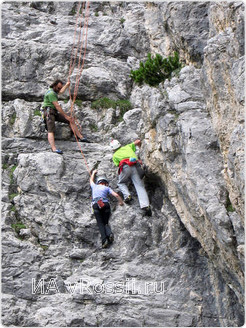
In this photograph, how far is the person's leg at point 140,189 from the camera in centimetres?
1271

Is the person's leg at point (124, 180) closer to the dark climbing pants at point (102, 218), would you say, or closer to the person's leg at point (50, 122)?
the dark climbing pants at point (102, 218)

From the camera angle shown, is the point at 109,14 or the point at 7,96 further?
the point at 109,14

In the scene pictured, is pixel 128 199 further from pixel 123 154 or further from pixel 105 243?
pixel 105 243

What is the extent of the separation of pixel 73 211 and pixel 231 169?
520 cm

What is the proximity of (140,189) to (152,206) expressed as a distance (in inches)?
26.3

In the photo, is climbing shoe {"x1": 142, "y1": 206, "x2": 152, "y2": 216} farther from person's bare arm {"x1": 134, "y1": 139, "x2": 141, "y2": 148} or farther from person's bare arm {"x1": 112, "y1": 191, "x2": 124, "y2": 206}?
person's bare arm {"x1": 134, "y1": 139, "x2": 141, "y2": 148}

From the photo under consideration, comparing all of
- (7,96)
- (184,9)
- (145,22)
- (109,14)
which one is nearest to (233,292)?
(184,9)

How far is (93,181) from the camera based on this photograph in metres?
13.5

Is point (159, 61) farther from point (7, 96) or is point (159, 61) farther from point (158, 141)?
point (7, 96)

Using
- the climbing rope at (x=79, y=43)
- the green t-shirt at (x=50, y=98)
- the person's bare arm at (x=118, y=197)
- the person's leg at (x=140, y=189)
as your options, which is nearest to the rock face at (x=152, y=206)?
the person's bare arm at (x=118, y=197)

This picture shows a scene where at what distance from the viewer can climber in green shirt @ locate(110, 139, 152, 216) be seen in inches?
504

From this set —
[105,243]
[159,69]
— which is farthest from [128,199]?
[159,69]

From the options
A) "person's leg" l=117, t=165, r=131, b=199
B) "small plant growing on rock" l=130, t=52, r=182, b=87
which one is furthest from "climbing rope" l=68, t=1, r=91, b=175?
"small plant growing on rock" l=130, t=52, r=182, b=87

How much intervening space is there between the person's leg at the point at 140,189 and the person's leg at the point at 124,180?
160mm
